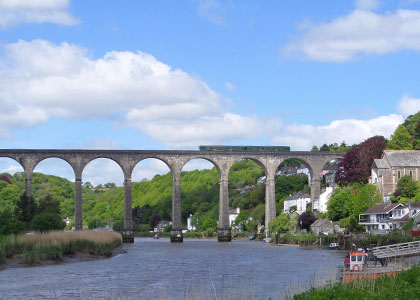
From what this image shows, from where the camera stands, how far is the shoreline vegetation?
42781mm

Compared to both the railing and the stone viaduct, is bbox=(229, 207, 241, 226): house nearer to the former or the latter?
the stone viaduct

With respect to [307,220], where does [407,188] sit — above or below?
above

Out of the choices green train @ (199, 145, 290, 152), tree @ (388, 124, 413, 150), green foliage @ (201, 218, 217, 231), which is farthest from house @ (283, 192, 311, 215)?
green foliage @ (201, 218, 217, 231)

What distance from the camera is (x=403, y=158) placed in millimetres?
82500

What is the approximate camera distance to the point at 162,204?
167m

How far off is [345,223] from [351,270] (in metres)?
45.4

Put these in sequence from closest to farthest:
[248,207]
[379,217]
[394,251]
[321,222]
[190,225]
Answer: [394,251]
[379,217]
[321,222]
[248,207]
[190,225]

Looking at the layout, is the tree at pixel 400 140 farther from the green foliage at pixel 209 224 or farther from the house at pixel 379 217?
the green foliage at pixel 209 224

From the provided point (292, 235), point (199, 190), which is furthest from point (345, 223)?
point (199, 190)

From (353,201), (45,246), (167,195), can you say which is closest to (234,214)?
(167,195)

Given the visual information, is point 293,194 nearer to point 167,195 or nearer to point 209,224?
point 209,224

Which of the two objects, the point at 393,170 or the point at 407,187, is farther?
the point at 393,170

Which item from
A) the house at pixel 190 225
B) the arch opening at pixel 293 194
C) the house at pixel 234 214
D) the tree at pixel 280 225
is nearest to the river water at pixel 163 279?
the tree at pixel 280 225

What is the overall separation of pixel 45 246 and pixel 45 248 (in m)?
0.56
